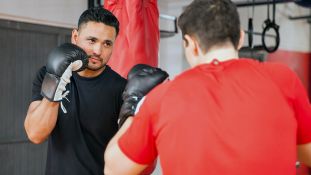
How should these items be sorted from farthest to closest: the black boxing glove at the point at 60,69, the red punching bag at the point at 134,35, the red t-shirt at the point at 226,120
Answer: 1. the red punching bag at the point at 134,35
2. the black boxing glove at the point at 60,69
3. the red t-shirt at the point at 226,120

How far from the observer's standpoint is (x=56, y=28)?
3520 mm

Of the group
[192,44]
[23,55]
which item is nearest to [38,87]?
[192,44]

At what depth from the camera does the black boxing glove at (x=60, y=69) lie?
1539 millimetres

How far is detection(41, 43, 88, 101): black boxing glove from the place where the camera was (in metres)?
1.54

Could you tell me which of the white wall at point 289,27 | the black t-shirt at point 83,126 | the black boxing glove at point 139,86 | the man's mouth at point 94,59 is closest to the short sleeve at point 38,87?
the black t-shirt at point 83,126

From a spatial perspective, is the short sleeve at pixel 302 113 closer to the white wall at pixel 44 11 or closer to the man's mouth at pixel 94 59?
the man's mouth at pixel 94 59

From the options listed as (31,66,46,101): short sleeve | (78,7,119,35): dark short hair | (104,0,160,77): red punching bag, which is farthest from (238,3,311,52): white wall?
(31,66,46,101): short sleeve

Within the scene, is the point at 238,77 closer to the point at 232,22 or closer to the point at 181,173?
the point at 232,22

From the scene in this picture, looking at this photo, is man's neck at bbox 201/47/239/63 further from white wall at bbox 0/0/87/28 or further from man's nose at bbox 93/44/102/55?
white wall at bbox 0/0/87/28

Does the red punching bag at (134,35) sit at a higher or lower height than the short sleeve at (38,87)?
higher

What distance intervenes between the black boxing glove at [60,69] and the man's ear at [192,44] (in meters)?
0.62

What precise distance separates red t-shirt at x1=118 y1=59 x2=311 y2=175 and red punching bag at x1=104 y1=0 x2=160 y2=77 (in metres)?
1.12

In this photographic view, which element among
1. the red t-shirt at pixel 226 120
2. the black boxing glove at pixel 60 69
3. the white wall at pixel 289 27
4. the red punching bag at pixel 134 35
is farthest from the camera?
the white wall at pixel 289 27

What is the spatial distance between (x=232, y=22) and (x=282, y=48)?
5746 mm
